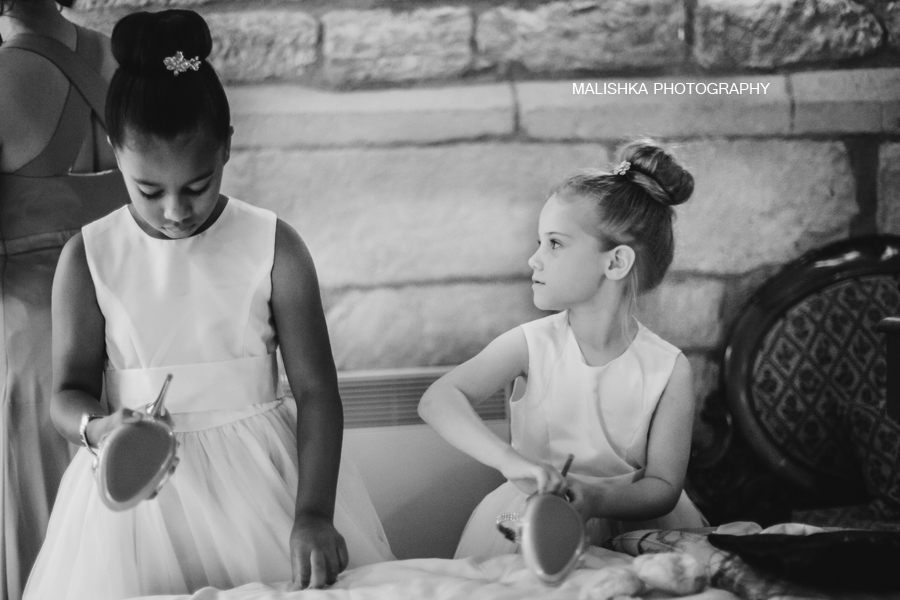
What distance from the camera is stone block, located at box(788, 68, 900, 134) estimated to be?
191 cm

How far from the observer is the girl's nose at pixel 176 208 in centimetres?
114

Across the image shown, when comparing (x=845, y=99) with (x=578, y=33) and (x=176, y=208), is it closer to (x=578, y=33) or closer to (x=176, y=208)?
(x=578, y=33)

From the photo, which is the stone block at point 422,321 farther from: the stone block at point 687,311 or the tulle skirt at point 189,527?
the tulle skirt at point 189,527

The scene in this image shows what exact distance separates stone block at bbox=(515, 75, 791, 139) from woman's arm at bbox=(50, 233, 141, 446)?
3.21 ft

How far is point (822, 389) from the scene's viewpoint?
1845mm

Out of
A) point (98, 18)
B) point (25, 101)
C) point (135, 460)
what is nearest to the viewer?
point (135, 460)

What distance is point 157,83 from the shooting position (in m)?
1.15

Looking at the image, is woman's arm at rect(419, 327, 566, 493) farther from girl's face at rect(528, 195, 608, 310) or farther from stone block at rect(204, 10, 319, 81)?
stone block at rect(204, 10, 319, 81)

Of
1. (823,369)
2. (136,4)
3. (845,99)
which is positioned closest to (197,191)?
(136,4)

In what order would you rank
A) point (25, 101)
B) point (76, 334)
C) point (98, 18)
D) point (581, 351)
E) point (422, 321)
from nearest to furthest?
point (76, 334)
point (25, 101)
point (581, 351)
point (98, 18)
point (422, 321)

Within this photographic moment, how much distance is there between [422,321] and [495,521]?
0.52 metres

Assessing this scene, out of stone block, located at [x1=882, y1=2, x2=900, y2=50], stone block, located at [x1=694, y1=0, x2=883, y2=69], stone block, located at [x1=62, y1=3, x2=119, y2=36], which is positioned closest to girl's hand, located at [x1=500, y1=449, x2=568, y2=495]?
stone block, located at [x1=694, y1=0, x2=883, y2=69]

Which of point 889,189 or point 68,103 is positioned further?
point 889,189

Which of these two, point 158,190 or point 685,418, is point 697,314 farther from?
point 158,190
